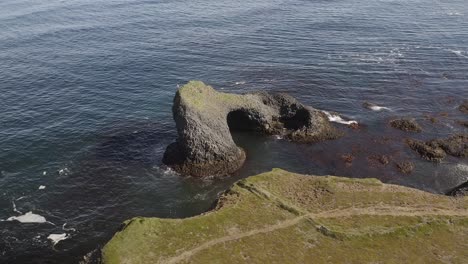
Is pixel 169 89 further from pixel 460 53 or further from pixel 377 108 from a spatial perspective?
pixel 460 53

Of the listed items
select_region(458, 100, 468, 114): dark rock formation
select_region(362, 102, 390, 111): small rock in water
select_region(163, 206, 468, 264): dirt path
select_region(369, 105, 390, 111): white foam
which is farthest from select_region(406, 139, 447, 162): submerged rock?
select_region(163, 206, 468, 264): dirt path

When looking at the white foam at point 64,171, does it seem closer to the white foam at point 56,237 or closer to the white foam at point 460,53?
the white foam at point 56,237

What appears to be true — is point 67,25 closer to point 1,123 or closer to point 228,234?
point 1,123

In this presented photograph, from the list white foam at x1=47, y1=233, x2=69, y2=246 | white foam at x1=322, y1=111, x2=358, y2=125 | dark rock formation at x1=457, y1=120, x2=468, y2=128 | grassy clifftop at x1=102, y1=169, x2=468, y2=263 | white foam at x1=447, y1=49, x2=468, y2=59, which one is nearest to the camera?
grassy clifftop at x1=102, y1=169, x2=468, y2=263

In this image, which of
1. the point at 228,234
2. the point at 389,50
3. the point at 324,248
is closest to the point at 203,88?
the point at 228,234

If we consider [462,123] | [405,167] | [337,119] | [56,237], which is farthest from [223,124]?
[462,123]

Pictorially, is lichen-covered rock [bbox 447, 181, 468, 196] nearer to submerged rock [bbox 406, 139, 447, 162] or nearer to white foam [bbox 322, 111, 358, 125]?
submerged rock [bbox 406, 139, 447, 162]
